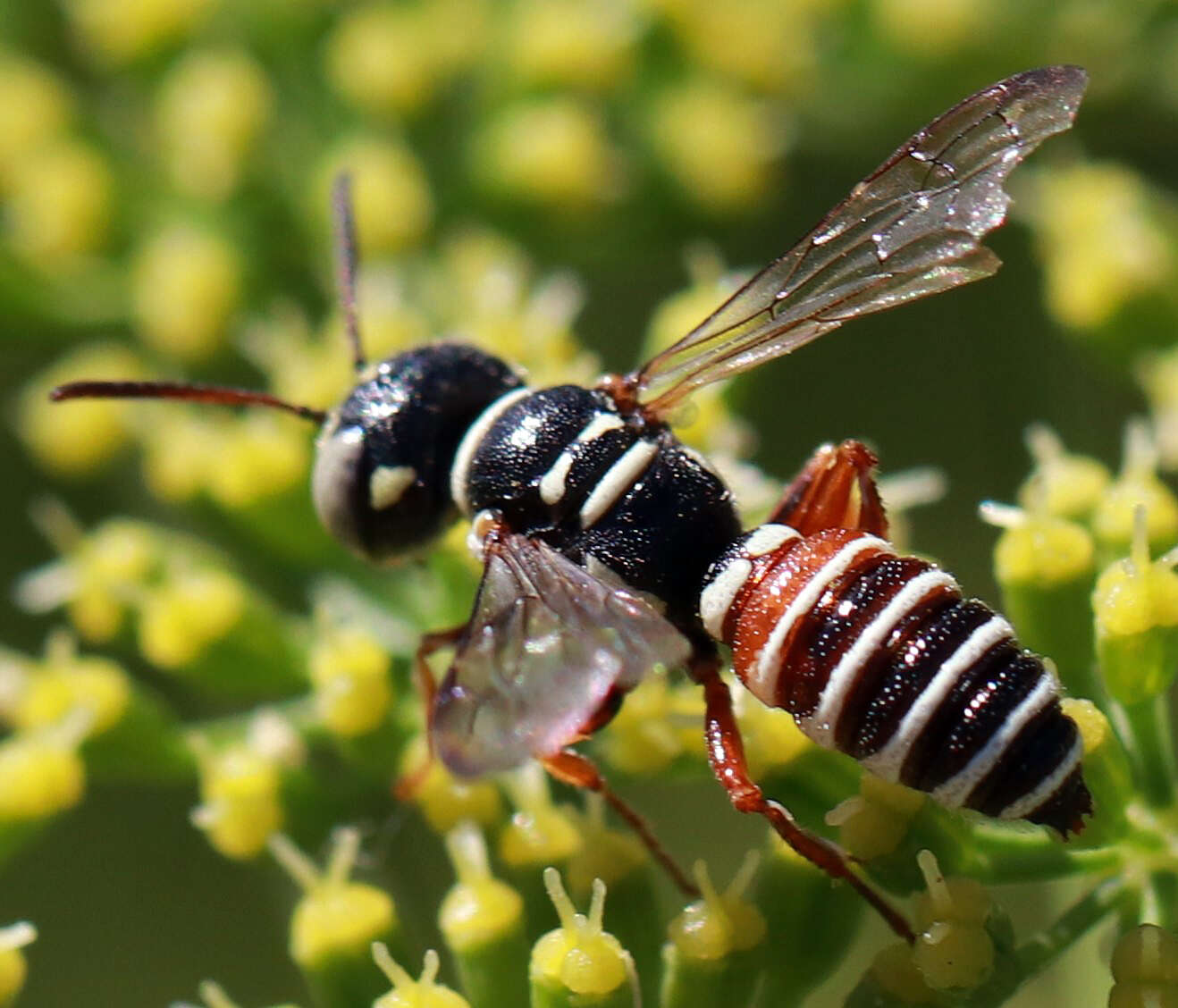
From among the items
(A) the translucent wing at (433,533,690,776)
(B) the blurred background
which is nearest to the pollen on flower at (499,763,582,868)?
(A) the translucent wing at (433,533,690,776)

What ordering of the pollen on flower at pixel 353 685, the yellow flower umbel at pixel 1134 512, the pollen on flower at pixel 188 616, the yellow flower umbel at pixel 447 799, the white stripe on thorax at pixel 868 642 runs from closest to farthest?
the white stripe on thorax at pixel 868 642
the yellow flower umbel at pixel 1134 512
the yellow flower umbel at pixel 447 799
the pollen on flower at pixel 353 685
the pollen on flower at pixel 188 616

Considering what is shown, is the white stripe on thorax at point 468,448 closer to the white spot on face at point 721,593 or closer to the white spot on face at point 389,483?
the white spot on face at point 389,483

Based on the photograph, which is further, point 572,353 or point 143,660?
point 143,660

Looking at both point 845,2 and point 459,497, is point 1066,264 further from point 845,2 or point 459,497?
point 459,497

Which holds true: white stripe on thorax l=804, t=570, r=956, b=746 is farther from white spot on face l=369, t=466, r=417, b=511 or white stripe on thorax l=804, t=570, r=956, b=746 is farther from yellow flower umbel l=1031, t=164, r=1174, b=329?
yellow flower umbel l=1031, t=164, r=1174, b=329

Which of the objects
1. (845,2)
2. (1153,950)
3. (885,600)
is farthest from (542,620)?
(845,2)

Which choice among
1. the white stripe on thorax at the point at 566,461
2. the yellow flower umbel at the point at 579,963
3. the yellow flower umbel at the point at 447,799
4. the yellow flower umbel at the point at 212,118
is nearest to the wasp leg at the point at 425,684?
the yellow flower umbel at the point at 447,799

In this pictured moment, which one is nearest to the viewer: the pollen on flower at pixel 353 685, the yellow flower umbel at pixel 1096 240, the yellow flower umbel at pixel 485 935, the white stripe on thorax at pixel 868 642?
the white stripe on thorax at pixel 868 642
